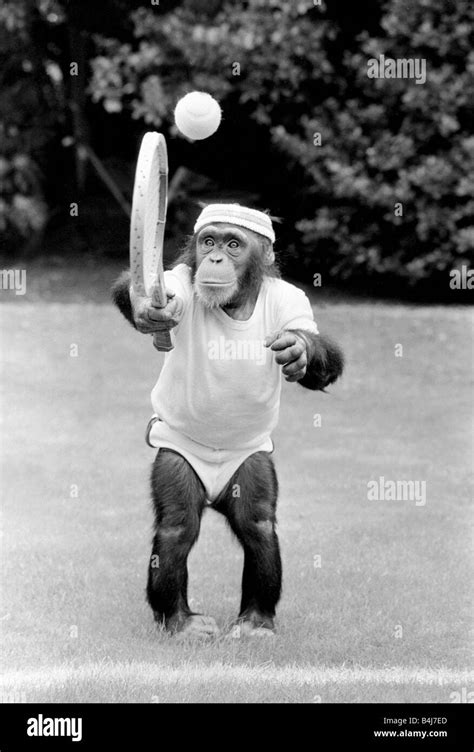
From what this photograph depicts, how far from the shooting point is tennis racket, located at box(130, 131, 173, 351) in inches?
169

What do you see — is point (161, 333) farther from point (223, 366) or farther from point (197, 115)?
point (197, 115)

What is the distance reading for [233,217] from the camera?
5.02m

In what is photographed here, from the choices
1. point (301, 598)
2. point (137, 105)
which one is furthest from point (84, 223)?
point (301, 598)

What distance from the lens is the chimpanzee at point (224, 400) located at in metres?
4.96

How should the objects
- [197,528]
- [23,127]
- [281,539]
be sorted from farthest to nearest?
[23,127] < [281,539] < [197,528]

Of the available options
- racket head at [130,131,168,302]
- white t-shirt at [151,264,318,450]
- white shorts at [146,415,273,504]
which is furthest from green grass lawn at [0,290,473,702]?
racket head at [130,131,168,302]

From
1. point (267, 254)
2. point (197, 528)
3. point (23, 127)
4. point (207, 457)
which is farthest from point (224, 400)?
point (23, 127)

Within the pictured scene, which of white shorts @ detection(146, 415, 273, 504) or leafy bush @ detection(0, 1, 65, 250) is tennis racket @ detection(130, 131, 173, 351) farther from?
leafy bush @ detection(0, 1, 65, 250)

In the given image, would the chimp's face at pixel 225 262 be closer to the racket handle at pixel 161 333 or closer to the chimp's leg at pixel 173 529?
the racket handle at pixel 161 333

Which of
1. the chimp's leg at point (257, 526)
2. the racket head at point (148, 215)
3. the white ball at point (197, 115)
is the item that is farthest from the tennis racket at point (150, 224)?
the chimp's leg at point (257, 526)

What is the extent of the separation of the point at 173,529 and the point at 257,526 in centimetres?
35

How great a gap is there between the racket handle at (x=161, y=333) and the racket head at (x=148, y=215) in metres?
0.01

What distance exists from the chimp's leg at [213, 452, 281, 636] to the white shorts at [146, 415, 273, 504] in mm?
32

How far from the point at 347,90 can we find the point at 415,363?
4299mm
